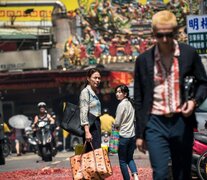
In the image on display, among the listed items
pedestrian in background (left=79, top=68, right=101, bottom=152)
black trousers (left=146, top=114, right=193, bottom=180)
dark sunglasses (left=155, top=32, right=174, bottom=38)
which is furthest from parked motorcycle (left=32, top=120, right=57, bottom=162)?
dark sunglasses (left=155, top=32, right=174, bottom=38)

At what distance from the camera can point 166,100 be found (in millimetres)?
6965

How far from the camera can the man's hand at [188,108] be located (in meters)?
6.85

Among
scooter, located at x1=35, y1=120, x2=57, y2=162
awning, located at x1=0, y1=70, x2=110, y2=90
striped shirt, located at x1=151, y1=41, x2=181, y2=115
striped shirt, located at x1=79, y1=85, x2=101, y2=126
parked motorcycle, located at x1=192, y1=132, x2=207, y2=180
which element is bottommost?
awning, located at x1=0, y1=70, x2=110, y2=90

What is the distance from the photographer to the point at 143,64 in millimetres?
7031

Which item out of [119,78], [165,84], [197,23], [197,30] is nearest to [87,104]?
[165,84]

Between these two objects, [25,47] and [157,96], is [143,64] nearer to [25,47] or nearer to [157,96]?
[157,96]

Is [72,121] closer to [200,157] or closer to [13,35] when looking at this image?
[200,157]

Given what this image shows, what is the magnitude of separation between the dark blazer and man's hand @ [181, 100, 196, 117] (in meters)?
0.08

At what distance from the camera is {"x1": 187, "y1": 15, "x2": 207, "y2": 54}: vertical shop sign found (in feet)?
62.9

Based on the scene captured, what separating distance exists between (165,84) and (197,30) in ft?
41.9

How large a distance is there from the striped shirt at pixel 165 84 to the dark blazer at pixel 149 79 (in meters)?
0.04

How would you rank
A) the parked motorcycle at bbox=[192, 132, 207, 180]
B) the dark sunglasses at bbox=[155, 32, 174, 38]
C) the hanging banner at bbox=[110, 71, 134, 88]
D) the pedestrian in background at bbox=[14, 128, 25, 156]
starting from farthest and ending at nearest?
1. the hanging banner at bbox=[110, 71, 134, 88]
2. the pedestrian in background at bbox=[14, 128, 25, 156]
3. the parked motorcycle at bbox=[192, 132, 207, 180]
4. the dark sunglasses at bbox=[155, 32, 174, 38]

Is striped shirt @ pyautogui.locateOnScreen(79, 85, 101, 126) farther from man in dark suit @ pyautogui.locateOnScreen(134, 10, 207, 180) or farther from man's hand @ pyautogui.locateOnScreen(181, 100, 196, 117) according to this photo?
man's hand @ pyautogui.locateOnScreen(181, 100, 196, 117)

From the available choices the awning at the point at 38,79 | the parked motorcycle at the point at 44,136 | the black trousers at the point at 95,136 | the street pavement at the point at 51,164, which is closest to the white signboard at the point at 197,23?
the street pavement at the point at 51,164
